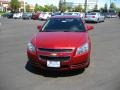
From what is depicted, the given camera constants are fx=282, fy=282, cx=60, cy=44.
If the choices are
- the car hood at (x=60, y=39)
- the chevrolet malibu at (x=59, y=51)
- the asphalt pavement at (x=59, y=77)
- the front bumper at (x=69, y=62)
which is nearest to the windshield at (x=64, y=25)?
the car hood at (x=60, y=39)

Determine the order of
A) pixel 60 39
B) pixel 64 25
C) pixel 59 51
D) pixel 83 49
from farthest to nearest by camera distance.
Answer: pixel 64 25 → pixel 60 39 → pixel 83 49 → pixel 59 51

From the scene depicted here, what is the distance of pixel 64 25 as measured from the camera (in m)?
8.83

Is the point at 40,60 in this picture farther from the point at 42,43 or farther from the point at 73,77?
the point at 73,77

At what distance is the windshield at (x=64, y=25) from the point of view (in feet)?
28.2

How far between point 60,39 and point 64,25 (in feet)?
4.70

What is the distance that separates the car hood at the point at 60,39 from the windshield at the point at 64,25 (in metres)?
0.46

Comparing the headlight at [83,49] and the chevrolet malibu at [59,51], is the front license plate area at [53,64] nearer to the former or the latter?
the chevrolet malibu at [59,51]

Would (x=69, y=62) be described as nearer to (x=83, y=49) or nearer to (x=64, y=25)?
(x=83, y=49)

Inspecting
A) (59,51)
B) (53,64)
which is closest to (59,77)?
(53,64)

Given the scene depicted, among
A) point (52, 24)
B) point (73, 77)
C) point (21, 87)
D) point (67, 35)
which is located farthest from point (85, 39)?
point (21, 87)

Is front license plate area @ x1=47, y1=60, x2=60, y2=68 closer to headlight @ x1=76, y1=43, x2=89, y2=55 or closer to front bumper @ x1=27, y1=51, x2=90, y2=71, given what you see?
front bumper @ x1=27, y1=51, x2=90, y2=71

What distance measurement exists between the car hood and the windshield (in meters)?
0.46

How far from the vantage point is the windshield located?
860cm

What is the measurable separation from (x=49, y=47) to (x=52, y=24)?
1972 millimetres
